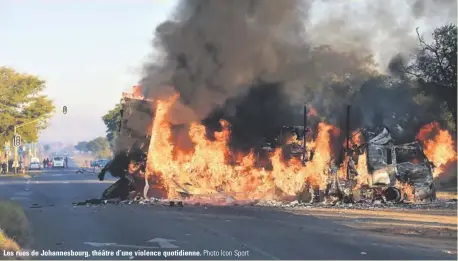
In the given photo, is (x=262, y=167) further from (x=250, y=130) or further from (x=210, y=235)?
(x=210, y=235)

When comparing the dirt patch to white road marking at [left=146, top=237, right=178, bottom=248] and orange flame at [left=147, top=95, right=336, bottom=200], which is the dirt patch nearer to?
orange flame at [left=147, top=95, right=336, bottom=200]

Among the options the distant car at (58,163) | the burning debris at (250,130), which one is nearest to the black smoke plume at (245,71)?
the burning debris at (250,130)

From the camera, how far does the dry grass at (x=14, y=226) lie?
34.9 feet

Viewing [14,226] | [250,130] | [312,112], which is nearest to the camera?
[14,226]

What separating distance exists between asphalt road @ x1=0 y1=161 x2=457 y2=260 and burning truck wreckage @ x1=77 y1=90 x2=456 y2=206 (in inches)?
111

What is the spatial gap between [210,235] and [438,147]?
11.8 meters

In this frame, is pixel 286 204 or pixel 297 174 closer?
pixel 286 204

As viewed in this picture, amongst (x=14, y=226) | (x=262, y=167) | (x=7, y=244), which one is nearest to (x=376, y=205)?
(x=262, y=167)

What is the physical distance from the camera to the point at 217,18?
71.8ft

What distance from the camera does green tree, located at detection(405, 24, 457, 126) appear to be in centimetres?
1870

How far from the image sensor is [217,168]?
20.2m

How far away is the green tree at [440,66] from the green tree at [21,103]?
37.1 meters

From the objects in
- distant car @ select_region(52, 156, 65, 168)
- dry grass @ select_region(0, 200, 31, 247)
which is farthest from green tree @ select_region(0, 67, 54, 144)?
dry grass @ select_region(0, 200, 31, 247)

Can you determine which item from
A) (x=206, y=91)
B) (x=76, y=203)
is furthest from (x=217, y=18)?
(x=76, y=203)
